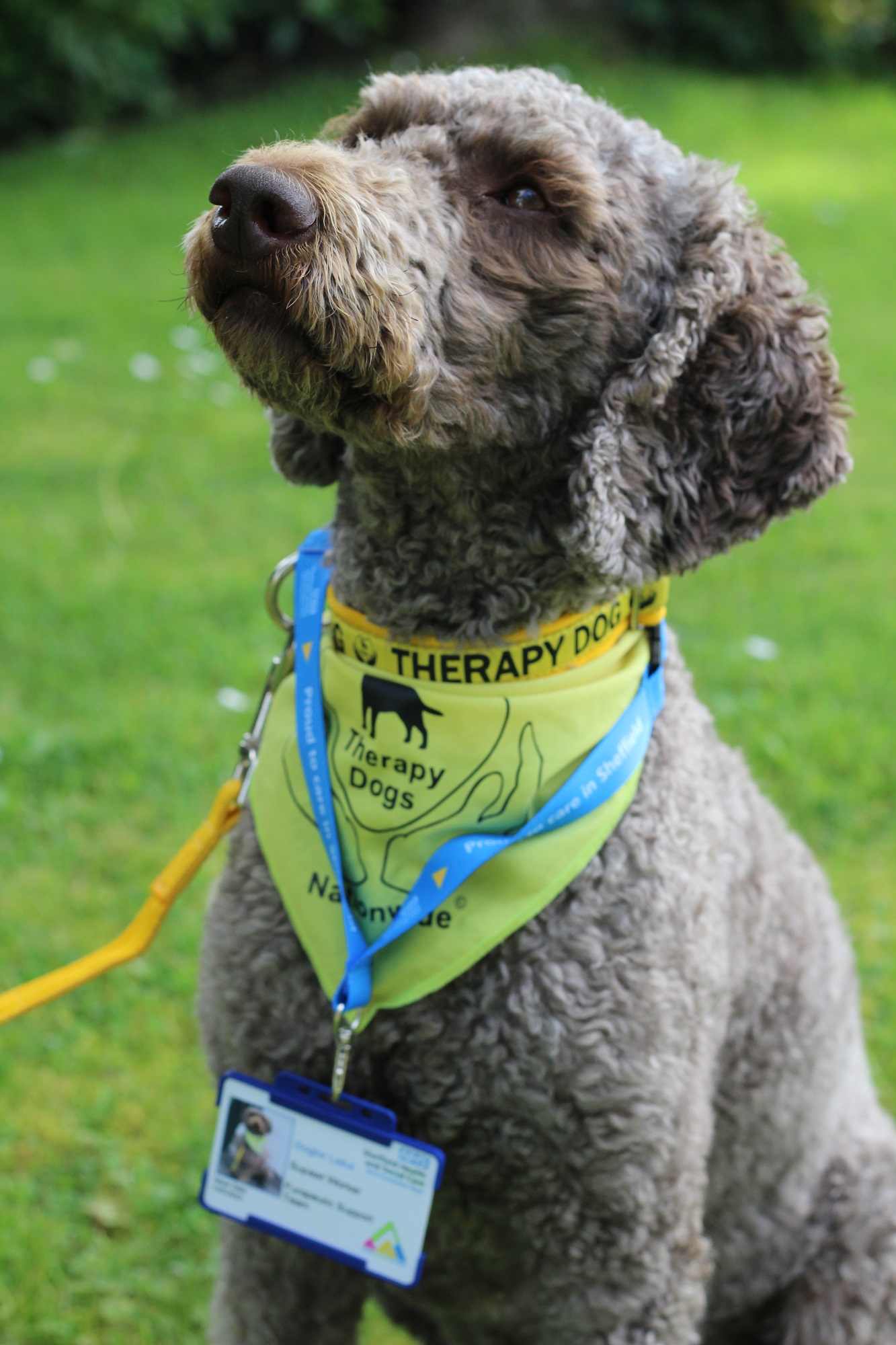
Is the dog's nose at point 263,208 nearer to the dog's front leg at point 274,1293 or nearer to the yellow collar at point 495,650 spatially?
the yellow collar at point 495,650

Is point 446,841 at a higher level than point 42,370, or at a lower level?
higher

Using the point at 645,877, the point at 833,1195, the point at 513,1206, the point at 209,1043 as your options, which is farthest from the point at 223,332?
the point at 833,1195

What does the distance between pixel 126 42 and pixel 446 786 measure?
1068cm

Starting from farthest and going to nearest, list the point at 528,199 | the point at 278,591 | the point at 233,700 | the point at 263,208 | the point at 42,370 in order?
the point at 42,370, the point at 233,700, the point at 278,591, the point at 528,199, the point at 263,208

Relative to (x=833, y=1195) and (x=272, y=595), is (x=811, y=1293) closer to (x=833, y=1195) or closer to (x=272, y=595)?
(x=833, y=1195)

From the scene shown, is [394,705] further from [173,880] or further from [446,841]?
[173,880]

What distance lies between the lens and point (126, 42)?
11047 mm

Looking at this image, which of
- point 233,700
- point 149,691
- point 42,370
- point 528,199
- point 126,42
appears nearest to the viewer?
point 528,199

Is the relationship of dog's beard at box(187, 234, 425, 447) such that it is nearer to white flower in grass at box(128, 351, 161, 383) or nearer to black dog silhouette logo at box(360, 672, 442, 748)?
black dog silhouette logo at box(360, 672, 442, 748)

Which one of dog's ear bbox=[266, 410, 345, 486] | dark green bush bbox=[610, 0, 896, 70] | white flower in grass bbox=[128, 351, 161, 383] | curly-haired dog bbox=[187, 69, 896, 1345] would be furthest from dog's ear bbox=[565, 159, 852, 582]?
dark green bush bbox=[610, 0, 896, 70]

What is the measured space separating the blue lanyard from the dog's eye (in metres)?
0.72

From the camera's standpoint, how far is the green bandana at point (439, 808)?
206cm

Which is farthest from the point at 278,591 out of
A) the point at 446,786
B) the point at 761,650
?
the point at 761,650

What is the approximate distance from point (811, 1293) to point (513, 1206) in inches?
31.1
